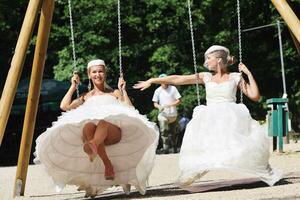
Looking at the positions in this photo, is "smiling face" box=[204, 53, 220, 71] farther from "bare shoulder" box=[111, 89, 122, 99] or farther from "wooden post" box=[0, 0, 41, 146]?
"wooden post" box=[0, 0, 41, 146]

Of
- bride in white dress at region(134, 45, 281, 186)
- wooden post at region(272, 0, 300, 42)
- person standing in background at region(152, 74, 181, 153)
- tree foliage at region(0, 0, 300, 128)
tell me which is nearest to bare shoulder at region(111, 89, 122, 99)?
bride in white dress at region(134, 45, 281, 186)

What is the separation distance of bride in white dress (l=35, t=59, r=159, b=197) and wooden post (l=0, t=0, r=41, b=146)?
1.93 ft

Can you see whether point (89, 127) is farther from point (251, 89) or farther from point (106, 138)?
point (251, 89)

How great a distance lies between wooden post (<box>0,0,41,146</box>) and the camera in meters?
7.76

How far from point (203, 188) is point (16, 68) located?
2275 millimetres

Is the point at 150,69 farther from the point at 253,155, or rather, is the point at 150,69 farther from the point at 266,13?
the point at 253,155

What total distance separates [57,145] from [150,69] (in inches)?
707

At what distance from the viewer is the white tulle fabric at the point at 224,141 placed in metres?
8.05

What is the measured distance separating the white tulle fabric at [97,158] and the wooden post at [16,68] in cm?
61

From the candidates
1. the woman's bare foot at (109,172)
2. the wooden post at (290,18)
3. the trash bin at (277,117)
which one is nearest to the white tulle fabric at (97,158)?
the woman's bare foot at (109,172)

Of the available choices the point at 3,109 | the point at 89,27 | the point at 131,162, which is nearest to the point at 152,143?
the point at 131,162

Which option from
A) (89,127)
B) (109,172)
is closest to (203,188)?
(109,172)

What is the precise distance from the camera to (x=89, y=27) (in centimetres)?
2559

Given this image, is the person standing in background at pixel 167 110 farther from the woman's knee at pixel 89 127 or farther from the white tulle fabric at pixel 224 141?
the woman's knee at pixel 89 127
